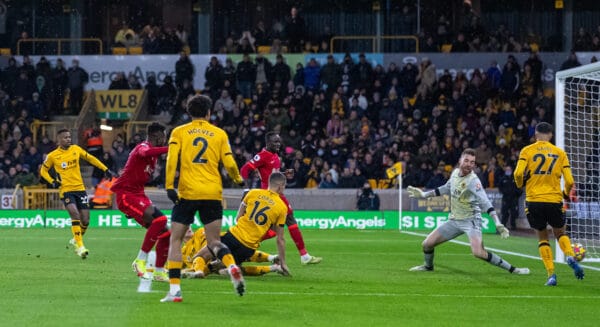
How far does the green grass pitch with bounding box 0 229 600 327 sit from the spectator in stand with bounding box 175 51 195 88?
1695 cm

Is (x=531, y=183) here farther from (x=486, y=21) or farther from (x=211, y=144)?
(x=486, y=21)

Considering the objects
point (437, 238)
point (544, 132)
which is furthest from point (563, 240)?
point (437, 238)

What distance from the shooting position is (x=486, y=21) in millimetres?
39344

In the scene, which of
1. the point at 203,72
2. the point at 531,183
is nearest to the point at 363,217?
the point at 203,72

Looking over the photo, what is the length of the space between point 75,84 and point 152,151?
2363 cm

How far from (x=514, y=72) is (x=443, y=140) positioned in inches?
140

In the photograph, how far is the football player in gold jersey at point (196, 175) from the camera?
36.8 ft

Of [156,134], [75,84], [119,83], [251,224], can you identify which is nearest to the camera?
[156,134]

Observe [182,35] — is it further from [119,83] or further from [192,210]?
[192,210]

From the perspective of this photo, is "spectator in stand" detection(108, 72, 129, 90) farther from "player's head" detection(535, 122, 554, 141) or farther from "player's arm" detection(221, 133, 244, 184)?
"player's arm" detection(221, 133, 244, 184)

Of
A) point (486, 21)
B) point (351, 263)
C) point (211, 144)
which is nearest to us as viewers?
point (211, 144)

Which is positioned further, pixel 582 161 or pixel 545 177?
pixel 582 161

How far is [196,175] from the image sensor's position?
11250 millimetres

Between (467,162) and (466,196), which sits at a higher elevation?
(467,162)
